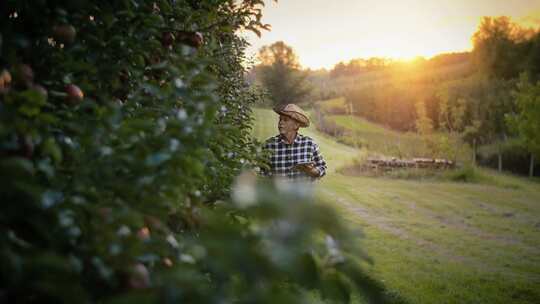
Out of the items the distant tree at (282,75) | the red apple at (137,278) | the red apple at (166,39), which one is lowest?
the red apple at (137,278)

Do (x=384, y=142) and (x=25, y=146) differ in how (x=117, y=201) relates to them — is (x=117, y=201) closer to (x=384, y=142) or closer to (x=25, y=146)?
(x=25, y=146)

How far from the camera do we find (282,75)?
32.4m

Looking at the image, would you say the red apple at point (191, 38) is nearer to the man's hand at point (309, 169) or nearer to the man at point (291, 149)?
the man's hand at point (309, 169)

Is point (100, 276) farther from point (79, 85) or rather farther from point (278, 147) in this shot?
point (278, 147)

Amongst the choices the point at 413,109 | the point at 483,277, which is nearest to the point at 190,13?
the point at 483,277

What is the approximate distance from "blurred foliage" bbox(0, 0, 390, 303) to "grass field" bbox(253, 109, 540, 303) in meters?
0.37

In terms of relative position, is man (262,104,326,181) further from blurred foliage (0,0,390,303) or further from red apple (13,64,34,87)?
red apple (13,64,34,87)

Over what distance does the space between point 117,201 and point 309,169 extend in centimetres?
267

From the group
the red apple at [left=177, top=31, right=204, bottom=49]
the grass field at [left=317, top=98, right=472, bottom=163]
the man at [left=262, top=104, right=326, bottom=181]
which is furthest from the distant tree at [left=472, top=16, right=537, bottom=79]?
the red apple at [left=177, top=31, right=204, bottom=49]

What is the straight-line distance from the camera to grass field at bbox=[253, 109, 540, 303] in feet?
14.8

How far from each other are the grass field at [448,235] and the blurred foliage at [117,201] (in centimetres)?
37

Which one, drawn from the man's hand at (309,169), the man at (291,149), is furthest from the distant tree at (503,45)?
the man's hand at (309,169)

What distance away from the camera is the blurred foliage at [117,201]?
24.0 inches

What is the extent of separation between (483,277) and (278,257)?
5.22 metres
